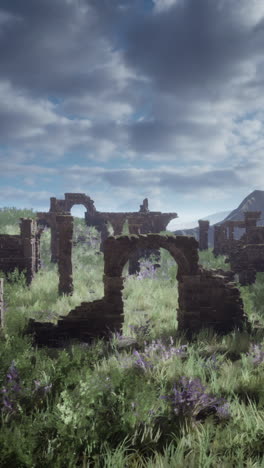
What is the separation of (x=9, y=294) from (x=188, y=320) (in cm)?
614

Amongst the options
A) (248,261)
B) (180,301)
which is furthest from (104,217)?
(180,301)

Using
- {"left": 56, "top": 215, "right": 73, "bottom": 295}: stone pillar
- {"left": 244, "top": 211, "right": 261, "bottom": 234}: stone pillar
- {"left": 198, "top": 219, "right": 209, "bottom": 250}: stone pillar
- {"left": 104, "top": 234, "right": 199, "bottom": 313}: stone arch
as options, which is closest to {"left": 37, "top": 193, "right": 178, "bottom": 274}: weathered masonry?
{"left": 198, "top": 219, "right": 209, "bottom": 250}: stone pillar

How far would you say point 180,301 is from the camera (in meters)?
10.3

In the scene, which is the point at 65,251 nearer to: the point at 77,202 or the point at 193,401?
the point at 193,401

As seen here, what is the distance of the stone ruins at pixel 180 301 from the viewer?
31.5 feet

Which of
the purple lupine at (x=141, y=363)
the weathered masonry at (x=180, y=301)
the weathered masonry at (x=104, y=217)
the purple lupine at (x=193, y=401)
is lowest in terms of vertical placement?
the purple lupine at (x=193, y=401)

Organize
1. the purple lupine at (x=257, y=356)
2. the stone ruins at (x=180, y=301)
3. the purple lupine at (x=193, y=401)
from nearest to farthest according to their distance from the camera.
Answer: the purple lupine at (x=193, y=401) < the purple lupine at (x=257, y=356) < the stone ruins at (x=180, y=301)

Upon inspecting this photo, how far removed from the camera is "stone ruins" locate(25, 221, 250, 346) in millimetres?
9587

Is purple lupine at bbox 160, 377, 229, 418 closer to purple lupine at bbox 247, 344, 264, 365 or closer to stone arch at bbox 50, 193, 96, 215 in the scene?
purple lupine at bbox 247, 344, 264, 365

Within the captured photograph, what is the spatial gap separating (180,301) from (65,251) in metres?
5.36

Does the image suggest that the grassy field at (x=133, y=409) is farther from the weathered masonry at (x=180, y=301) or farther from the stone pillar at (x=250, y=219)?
the stone pillar at (x=250, y=219)

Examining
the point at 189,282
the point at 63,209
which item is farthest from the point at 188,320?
the point at 63,209

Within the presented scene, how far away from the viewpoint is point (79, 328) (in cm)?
962

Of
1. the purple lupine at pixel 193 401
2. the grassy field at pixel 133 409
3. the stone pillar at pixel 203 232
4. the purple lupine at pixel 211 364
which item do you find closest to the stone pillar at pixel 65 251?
the grassy field at pixel 133 409
